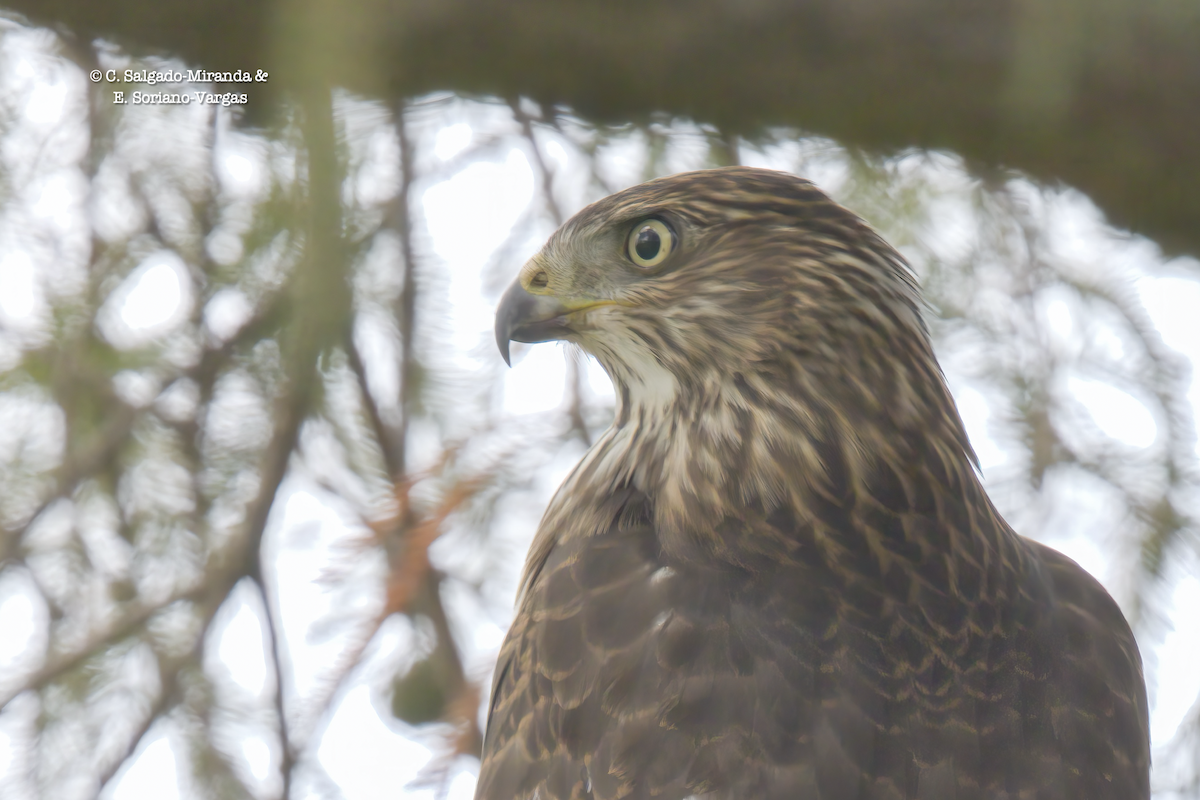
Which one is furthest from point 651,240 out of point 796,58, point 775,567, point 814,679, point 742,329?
point 814,679

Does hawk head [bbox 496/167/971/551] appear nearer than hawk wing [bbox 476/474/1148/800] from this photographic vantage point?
No

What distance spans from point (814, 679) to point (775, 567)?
22 centimetres

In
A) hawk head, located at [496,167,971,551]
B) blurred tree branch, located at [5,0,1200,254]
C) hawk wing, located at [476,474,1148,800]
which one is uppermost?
blurred tree branch, located at [5,0,1200,254]

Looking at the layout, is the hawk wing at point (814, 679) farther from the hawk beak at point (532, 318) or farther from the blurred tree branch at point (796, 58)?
the blurred tree branch at point (796, 58)

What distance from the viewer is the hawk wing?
1753mm

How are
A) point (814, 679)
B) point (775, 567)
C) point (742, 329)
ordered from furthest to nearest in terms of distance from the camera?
point (742, 329), point (775, 567), point (814, 679)

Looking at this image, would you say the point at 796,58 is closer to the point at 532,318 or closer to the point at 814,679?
the point at 532,318

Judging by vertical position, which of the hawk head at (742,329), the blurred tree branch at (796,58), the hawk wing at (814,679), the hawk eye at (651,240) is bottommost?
the hawk wing at (814,679)

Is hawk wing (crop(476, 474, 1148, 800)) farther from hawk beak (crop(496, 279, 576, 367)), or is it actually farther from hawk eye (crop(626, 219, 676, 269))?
hawk eye (crop(626, 219, 676, 269))

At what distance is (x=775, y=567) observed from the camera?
1.95 m

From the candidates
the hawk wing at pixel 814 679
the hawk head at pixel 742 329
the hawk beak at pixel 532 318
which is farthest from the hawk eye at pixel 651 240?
the hawk wing at pixel 814 679

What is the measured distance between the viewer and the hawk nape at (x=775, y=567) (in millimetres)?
1777

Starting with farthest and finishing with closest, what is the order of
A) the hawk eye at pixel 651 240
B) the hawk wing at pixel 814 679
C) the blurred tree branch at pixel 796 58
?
the hawk eye at pixel 651 240 < the blurred tree branch at pixel 796 58 < the hawk wing at pixel 814 679

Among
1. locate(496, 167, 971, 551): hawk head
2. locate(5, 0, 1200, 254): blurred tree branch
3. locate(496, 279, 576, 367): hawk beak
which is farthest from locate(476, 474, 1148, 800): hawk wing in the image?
locate(5, 0, 1200, 254): blurred tree branch
